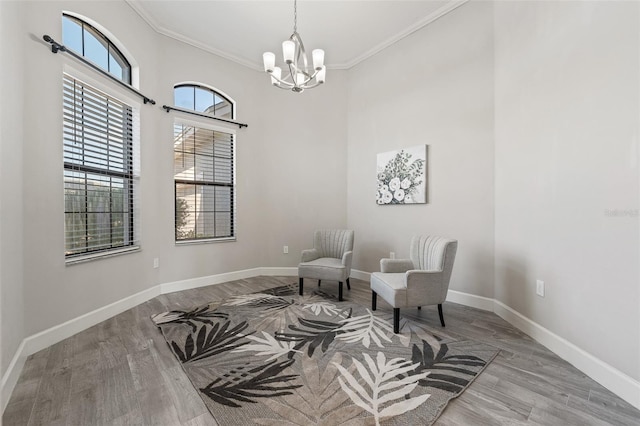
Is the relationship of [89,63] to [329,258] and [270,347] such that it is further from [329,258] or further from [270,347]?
[329,258]

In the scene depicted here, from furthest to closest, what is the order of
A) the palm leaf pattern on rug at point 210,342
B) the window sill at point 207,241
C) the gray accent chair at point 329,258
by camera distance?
the window sill at point 207,241 → the gray accent chair at point 329,258 → the palm leaf pattern on rug at point 210,342

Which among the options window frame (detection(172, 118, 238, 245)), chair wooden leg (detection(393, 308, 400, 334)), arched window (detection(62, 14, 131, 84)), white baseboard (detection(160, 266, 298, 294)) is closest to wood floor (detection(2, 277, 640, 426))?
chair wooden leg (detection(393, 308, 400, 334))

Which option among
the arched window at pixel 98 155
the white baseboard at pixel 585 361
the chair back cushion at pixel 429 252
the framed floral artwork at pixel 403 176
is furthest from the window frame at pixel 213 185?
the white baseboard at pixel 585 361

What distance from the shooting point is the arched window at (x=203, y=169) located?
156 inches

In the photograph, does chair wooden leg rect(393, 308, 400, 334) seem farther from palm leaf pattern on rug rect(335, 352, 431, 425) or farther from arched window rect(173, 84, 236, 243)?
arched window rect(173, 84, 236, 243)

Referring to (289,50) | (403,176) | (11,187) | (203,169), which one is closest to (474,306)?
Answer: (403,176)

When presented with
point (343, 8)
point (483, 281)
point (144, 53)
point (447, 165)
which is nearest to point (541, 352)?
point (483, 281)

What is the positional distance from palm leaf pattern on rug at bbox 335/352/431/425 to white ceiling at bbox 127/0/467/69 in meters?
3.77

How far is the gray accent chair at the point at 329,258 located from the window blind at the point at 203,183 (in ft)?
4.64

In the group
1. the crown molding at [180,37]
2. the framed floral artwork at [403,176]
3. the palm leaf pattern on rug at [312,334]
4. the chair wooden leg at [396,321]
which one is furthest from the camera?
the framed floral artwork at [403,176]

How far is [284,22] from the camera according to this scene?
362cm

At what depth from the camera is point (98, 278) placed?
2842 millimetres

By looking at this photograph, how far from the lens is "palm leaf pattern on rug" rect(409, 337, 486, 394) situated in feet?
6.03

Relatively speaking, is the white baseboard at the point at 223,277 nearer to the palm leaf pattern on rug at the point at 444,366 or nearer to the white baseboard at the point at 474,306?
the white baseboard at the point at 474,306
